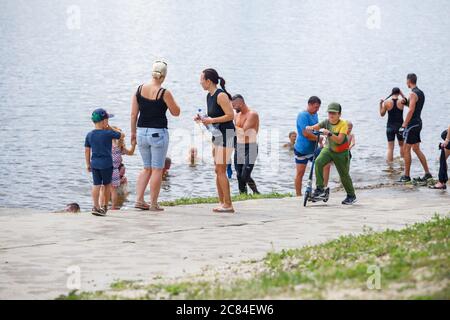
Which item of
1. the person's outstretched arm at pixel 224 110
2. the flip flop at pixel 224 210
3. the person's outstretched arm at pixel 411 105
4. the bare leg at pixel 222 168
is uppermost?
the person's outstretched arm at pixel 224 110

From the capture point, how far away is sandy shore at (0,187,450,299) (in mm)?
11219

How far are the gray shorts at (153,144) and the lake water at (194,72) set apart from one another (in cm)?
647

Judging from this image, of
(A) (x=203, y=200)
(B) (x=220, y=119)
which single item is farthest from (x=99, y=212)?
(A) (x=203, y=200)

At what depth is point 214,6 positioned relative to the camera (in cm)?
12875

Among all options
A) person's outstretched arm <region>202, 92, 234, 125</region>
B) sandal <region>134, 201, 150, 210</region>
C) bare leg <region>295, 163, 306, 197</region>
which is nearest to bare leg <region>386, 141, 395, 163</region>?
bare leg <region>295, 163, 306, 197</region>

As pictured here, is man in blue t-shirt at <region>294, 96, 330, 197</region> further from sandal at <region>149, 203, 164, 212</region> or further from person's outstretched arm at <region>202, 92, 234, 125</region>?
sandal at <region>149, 203, 164, 212</region>

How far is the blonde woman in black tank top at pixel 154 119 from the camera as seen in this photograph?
49.2ft

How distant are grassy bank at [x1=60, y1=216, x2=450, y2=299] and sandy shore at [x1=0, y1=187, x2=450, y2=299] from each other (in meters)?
0.68

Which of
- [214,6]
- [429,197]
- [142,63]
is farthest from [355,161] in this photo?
[214,6]

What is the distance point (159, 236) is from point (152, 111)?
2.32 meters

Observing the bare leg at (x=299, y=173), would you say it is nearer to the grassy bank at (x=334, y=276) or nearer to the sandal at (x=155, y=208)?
the sandal at (x=155, y=208)

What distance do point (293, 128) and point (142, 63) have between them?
2841 cm

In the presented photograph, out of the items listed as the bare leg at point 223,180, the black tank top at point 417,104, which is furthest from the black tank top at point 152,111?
the black tank top at point 417,104
